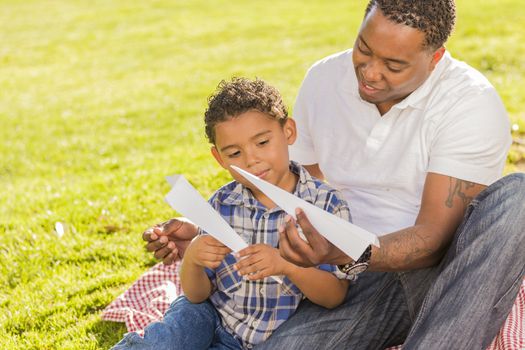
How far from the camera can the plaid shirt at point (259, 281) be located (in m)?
3.15

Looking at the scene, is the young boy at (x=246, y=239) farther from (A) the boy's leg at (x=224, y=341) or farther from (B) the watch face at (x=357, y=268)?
(B) the watch face at (x=357, y=268)

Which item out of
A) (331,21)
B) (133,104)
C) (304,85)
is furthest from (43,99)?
(304,85)

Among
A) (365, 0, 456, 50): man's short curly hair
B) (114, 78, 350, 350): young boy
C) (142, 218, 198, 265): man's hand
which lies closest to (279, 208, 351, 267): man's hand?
(114, 78, 350, 350): young boy

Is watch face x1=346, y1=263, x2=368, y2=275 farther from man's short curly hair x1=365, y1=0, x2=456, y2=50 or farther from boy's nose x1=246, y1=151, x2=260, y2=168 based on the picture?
man's short curly hair x1=365, y1=0, x2=456, y2=50

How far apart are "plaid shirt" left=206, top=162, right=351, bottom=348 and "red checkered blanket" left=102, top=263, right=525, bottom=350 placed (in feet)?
1.91

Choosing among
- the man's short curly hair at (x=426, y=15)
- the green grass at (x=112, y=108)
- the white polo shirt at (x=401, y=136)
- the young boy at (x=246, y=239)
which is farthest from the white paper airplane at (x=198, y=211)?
the green grass at (x=112, y=108)

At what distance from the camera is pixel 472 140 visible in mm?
3221

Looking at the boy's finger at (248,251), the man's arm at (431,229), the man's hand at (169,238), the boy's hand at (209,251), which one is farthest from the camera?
the man's hand at (169,238)

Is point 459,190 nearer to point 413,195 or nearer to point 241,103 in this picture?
point 413,195

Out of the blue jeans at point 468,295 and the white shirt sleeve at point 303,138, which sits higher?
the white shirt sleeve at point 303,138

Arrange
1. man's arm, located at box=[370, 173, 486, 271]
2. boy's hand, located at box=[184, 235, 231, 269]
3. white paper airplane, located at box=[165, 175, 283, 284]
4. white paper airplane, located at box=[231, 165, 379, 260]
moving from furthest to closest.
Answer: man's arm, located at box=[370, 173, 486, 271] < boy's hand, located at box=[184, 235, 231, 269] < white paper airplane, located at box=[165, 175, 283, 284] < white paper airplane, located at box=[231, 165, 379, 260]

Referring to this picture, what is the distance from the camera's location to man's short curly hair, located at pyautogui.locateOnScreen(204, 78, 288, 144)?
10.1 ft

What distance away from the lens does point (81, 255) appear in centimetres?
500

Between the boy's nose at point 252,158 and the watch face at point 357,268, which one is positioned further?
the boy's nose at point 252,158
